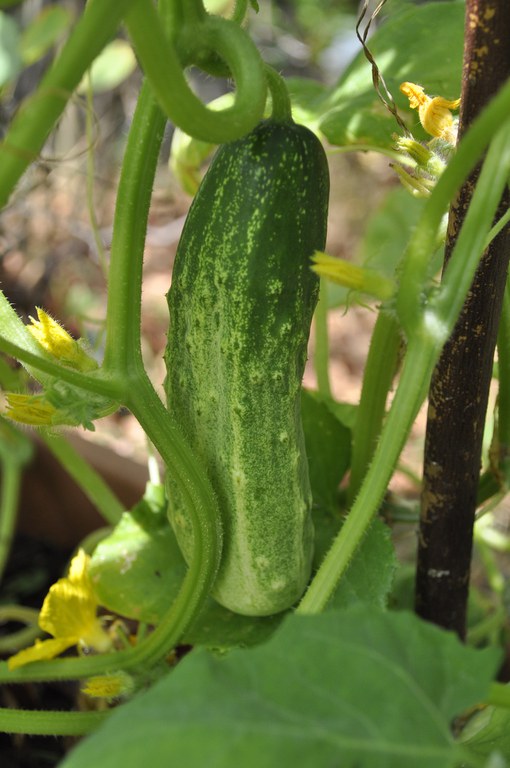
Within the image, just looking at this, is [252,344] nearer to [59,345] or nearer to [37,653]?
[59,345]

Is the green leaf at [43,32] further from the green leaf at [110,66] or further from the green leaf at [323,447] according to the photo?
the green leaf at [323,447]

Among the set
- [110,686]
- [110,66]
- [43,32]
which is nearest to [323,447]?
[110,686]

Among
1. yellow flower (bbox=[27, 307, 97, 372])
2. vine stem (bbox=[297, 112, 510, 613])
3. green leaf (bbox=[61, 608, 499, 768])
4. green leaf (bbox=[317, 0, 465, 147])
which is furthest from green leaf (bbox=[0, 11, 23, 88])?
green leaf (bbox=[61, 608, 499, 768])

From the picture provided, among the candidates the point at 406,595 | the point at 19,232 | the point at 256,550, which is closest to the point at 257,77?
the point at 256,550

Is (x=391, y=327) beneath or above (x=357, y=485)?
above

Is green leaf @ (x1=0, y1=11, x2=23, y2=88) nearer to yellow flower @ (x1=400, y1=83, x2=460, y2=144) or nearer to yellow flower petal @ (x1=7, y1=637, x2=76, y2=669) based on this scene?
yellow flower @ (x1=400, y1=83, x2=460, y2=144)

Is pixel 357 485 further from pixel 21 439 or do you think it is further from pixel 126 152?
pixel 21 439

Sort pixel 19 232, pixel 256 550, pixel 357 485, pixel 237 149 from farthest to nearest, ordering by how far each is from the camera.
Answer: pixel 19 232
pixel 357 485
pixel 256 550
pixel 237 149
